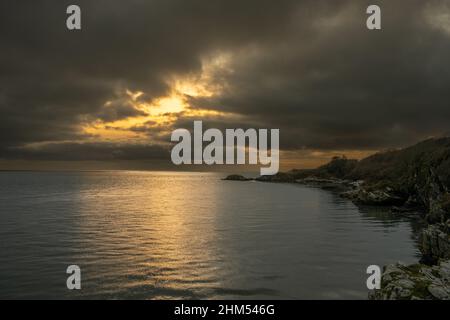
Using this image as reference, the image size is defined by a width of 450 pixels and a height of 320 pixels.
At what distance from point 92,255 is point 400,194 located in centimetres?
6104

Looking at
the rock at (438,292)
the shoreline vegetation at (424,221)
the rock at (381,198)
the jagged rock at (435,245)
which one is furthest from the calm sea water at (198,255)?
the rock at (381,198)

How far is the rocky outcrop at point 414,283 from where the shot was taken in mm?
15469

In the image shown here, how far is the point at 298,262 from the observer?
26578 mm

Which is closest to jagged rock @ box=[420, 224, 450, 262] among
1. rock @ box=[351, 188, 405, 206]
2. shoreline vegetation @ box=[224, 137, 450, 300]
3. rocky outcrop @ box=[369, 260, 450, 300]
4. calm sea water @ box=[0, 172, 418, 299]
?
shoreline vegetation @ box=[224, 137, 450, 300]

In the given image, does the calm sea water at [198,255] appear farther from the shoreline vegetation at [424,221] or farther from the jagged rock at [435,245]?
the shoreline vegetation at [424,221]

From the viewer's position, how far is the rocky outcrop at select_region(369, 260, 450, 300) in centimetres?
1547

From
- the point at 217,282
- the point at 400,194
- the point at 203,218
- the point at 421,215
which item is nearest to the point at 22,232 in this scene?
the point at 203,218

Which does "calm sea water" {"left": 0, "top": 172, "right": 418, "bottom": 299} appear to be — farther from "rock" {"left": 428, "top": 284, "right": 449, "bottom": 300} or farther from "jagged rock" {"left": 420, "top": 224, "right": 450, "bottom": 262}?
"rock" {"left": 428, "top": 284, "right": 449, "bottom": 300}

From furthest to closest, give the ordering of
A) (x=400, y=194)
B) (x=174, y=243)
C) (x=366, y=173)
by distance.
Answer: (x=366, y=173)
(x=400, y=194)
(x=174, y=243)

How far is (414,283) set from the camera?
16375 mm

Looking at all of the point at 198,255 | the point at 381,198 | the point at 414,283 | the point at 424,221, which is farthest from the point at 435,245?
the point at 381,198

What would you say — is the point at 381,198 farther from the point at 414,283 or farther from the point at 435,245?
the point at 414,283

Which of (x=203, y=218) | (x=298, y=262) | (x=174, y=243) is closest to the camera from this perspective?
(x=298, y=262)
